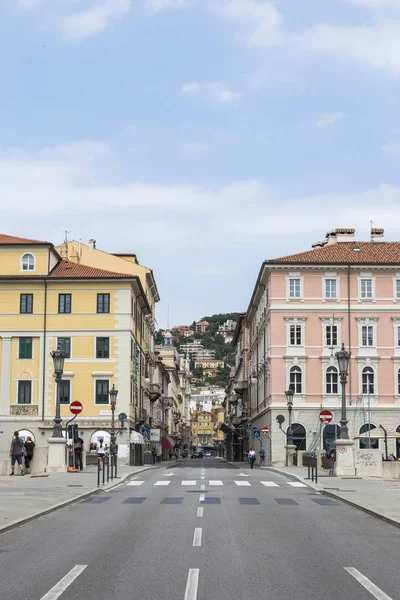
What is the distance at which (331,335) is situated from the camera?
69.4 meters

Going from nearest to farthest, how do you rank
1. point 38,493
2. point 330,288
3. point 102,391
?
point 38,493 → point 102,391 → point 330,288

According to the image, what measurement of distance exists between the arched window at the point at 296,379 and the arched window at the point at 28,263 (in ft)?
69.8

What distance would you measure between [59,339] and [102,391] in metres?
5.12

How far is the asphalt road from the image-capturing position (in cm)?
1052

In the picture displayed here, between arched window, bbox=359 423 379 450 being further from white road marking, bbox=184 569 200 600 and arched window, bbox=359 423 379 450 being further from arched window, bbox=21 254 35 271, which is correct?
white road marking, bbox=184 569 200 600

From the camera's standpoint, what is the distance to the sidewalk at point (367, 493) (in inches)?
816

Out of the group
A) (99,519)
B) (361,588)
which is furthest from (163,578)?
(99,519)

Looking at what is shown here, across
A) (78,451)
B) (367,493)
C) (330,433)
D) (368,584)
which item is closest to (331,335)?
(330,433)

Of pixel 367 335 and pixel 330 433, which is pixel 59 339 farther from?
pixel 367 335

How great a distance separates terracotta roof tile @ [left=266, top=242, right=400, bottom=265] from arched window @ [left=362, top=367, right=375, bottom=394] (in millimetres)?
8180

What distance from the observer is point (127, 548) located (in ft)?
46.9

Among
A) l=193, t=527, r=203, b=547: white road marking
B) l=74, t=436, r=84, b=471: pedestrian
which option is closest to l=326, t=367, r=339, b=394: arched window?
l=74, t=436, r=84, b=471: pedestrian

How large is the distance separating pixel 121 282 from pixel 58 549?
5591 centimetres

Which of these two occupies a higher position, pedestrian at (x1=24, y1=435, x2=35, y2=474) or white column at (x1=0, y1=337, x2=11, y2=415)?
white column at (x1=0, y1=337, x2=11, y2=415)
